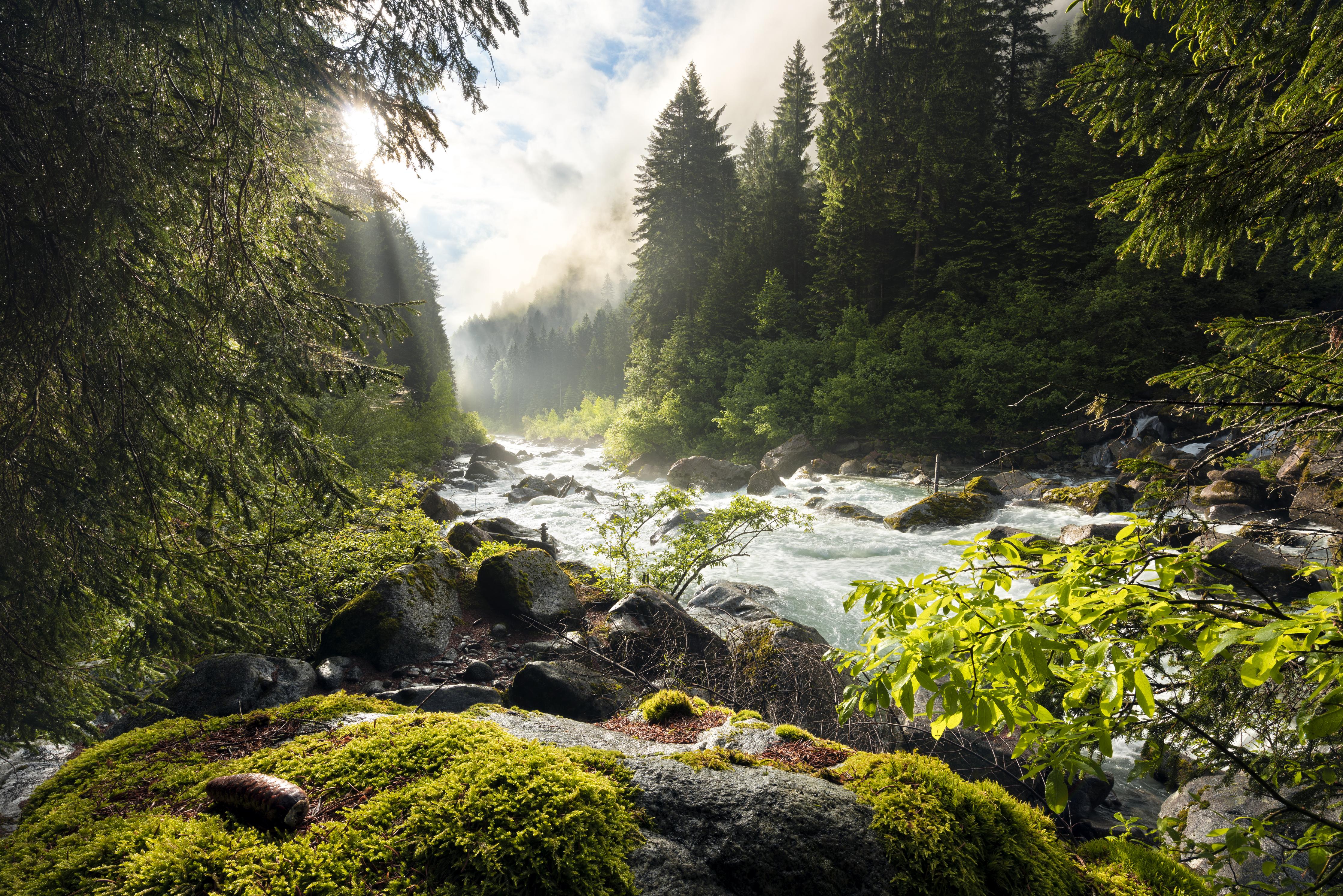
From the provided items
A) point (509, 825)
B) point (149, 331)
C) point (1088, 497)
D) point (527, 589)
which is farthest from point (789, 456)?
point (509, 825)

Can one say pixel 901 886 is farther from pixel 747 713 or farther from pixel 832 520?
pixel 832 520

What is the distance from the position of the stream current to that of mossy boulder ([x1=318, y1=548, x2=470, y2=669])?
2.39 metres

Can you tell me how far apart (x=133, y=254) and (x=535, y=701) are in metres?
4.33

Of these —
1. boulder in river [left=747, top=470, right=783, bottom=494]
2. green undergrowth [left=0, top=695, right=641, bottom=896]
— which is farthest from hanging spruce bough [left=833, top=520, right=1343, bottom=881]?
A: boulder in river [left=747, top=470, right=783, bottom=494]

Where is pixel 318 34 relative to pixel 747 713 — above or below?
above

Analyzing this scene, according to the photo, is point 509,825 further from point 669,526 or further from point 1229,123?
point 669,526

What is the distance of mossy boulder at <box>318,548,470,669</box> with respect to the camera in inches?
224

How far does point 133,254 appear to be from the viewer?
10.4ft

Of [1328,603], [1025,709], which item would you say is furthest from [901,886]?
[1328,603]

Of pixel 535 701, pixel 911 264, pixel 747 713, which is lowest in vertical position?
pixel 535 701

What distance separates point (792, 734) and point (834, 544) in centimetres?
1059

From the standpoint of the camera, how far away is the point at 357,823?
5.48 ft

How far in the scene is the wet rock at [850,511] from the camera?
14.6 metres

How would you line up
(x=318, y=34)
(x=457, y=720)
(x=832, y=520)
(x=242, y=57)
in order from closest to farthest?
(x=457, y=720)
(x=242, y=57)
(x=318, y=34)
(x=832, y=520)
